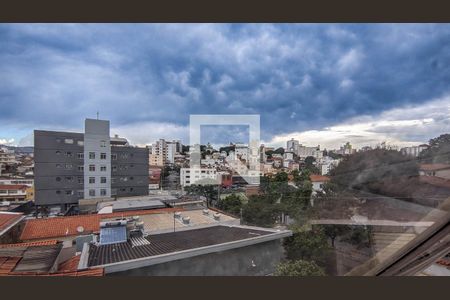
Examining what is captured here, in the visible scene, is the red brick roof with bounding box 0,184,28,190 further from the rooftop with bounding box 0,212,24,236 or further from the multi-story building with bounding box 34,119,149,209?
the rooftop with bounding box 0,212,24,236

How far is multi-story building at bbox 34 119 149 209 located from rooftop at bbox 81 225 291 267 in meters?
1.42

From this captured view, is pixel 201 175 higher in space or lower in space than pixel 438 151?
lower

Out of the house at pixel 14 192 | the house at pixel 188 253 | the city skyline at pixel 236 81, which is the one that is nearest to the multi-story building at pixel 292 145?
the city skyline at pixel 236 81

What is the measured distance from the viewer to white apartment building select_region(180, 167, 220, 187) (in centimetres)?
263

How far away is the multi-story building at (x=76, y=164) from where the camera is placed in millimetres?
3064

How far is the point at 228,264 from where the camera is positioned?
177 cm

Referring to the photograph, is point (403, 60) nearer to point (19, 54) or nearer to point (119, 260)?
point (119, 260)

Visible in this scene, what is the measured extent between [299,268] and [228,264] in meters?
0.53

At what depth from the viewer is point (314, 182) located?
6.57 ft

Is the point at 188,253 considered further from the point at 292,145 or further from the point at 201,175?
the point at 292,145

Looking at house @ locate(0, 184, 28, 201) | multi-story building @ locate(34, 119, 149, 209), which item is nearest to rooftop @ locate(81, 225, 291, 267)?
multi-story building @ locate(34, 119, 149, 209)

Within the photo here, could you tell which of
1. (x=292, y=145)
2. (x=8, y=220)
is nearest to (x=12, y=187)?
(x=8, y=220)

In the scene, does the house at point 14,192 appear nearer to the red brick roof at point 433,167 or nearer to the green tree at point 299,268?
the green tree at point 299,268

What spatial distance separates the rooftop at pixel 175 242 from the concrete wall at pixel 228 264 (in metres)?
0.08
